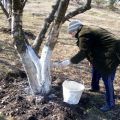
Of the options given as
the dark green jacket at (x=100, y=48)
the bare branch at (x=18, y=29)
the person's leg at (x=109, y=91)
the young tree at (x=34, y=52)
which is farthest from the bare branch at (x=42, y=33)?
the person's leg at (x=109, y=91)

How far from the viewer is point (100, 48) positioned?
6.05 m

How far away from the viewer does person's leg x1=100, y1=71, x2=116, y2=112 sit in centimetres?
615

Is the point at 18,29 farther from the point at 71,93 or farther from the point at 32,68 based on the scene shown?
the point at 71,93

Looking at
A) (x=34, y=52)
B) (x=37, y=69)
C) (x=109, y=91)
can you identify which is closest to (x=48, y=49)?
(x=34, y=52)

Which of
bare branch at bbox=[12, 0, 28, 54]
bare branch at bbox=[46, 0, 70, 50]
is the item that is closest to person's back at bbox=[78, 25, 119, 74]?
bare branch at bbox=[46, 0, 70, 50]

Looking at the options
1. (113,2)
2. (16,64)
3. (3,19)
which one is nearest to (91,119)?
(16,64)

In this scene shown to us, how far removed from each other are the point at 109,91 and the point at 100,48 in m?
0.76

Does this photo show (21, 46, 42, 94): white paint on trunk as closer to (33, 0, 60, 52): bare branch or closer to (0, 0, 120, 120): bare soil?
(0, 0, 120, 120): bare soil

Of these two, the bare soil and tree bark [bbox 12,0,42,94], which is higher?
tree bark [bbox 12,0,42,94]

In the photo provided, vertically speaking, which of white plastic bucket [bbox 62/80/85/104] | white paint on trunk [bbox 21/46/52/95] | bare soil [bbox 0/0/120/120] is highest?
white paint on trunk [bbox 21/46/52/95]

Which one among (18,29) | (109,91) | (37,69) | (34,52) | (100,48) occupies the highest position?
(18,29)

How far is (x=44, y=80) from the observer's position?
20.6 feet

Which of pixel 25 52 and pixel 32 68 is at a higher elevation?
pixel 25 52

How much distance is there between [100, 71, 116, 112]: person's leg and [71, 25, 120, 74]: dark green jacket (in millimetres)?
132
